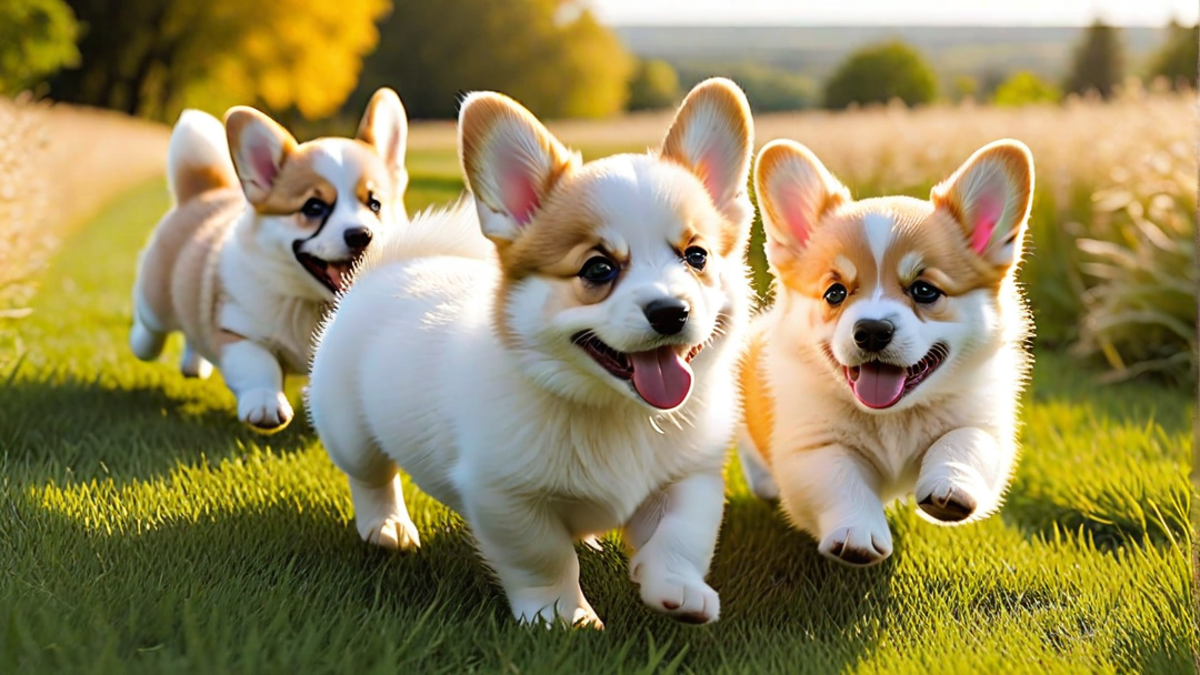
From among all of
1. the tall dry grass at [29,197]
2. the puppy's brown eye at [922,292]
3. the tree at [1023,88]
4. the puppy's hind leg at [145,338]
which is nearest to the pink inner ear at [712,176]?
the puppy's brown eye at [922,292]

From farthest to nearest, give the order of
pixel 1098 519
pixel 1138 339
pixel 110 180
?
1. pixel 110 180
2. pixel 1138 339
3. pixel 1098 519

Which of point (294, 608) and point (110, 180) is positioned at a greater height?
point (294, 608)

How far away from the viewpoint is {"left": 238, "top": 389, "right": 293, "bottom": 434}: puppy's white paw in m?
4.20

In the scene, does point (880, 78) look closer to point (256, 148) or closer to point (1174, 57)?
point (1174, 57)

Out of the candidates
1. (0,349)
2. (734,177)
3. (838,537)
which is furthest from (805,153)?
(0,349)

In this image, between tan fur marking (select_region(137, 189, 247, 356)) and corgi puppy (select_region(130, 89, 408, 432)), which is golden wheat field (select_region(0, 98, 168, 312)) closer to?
tan fur marking (select_region(137, 189, 247, 356))

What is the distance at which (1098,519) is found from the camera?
411cm

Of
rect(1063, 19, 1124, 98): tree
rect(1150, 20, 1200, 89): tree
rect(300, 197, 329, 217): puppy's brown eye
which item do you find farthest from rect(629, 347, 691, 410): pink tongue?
rect(1063, 19, 1124, 98): tree

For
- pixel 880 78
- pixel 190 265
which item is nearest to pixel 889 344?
pixel 190 265

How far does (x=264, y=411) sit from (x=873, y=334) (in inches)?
86.2

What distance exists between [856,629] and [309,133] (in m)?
23.0

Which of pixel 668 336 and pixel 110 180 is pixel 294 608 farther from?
pixel 110 180

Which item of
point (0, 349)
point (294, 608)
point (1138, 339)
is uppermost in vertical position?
point (294, 608)

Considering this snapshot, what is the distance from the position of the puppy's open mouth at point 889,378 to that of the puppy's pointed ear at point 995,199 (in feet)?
1.10
